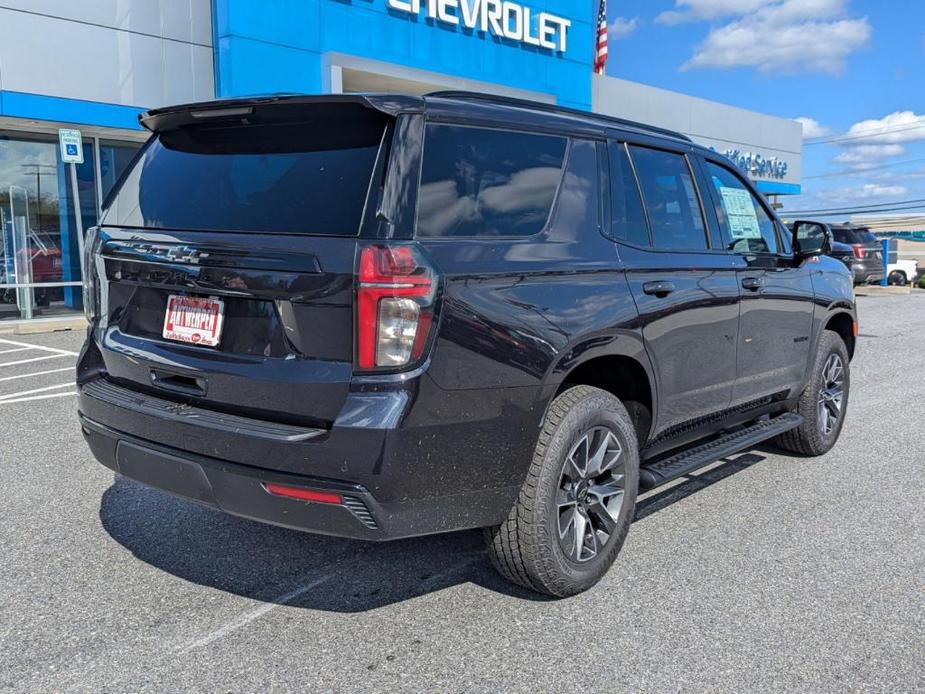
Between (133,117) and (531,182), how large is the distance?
40.7 feet

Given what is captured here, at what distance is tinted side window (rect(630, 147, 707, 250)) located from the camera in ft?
13.1

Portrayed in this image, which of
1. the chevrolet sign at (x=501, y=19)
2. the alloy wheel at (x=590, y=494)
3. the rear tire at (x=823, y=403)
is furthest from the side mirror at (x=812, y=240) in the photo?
the chevrolet sign at (x=501, y=19)

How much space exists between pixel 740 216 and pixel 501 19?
1465 cm

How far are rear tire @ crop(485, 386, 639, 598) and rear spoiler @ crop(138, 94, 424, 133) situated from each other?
1290 mm

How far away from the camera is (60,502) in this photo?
453 centimetres

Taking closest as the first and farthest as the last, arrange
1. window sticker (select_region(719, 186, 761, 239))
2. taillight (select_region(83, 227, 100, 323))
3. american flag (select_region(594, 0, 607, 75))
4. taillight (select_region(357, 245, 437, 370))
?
taillight (select_region(357, 245, 437, 370)), taillight (select_region(83, 227, 100, 323)), window sticker (select_region(719, 186, 761, 239)), american flag (select_region(594, 0, 607, 75))

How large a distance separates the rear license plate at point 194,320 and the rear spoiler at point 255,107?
0.76m

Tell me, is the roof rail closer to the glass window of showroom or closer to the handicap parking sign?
the handicap parking sign

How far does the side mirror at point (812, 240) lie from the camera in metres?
5.05

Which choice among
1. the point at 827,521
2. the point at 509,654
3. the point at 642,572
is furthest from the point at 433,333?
the point at 827,521

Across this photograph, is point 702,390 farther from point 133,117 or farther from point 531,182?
point 133,117

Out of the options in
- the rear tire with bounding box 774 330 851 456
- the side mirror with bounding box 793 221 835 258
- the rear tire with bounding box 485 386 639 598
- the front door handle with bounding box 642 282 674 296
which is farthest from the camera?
the rear tire with bounding box 774 330 851 456

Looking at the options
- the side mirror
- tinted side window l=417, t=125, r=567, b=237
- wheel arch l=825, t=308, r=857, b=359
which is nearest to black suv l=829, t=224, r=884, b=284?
wheel arch l=825, t=308, r=857, b=359

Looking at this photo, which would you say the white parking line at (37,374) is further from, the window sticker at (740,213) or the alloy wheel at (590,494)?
the window sticker at (740,213)
